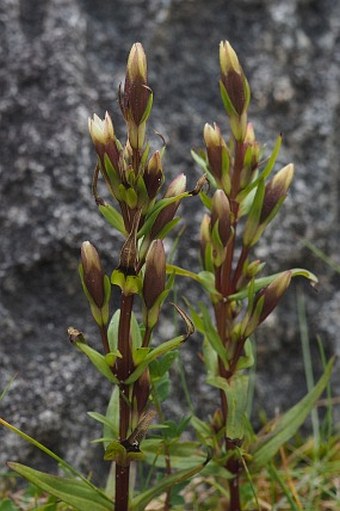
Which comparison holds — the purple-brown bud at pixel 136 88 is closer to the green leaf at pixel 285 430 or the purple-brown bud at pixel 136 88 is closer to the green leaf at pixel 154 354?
the green leaf at pixel 154 354

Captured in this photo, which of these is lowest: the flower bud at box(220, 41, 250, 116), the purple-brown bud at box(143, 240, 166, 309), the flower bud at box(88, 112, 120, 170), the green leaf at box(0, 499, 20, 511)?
the green leaf at box(0, 499, 20, 511)

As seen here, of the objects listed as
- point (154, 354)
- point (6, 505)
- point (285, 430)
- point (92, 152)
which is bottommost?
point (6, 505)

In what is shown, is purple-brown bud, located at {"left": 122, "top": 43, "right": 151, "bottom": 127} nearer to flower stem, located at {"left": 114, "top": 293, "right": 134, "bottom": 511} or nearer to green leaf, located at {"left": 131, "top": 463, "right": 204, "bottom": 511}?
flower stem, located at {"left": 114, "top": 293, "right": 134, "bottom": 511}

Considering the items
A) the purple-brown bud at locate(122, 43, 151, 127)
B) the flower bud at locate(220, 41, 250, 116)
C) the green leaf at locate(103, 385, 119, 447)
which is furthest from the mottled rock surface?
the purple-brown bud at locate(122, 43, 151, 127)

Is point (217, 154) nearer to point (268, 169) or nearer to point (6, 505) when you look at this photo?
point (268, 169)

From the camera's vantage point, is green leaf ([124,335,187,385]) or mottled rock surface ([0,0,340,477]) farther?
mottled rock surface ([0,0,340,477])

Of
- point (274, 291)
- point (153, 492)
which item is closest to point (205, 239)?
point (274, 291)

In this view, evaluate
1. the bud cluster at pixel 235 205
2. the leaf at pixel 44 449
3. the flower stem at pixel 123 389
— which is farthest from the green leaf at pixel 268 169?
the leaf at pixel 44 449
